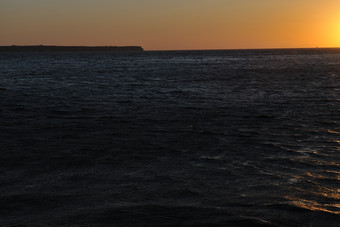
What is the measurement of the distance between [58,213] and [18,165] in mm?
4092

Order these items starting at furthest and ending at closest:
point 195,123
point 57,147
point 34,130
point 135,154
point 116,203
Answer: point 195,123, point 34,130, point 57,147, point 135,154, point 116,203

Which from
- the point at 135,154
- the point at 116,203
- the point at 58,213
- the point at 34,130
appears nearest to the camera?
the point at 58,213

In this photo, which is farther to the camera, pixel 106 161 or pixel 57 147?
pixel 57 147

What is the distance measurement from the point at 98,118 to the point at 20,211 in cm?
1159

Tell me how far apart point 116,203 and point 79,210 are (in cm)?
76

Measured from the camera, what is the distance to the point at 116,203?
7.70m

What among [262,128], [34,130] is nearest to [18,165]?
[34,130]

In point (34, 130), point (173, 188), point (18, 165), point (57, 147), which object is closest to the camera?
point (173, 188)

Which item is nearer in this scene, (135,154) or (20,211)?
(20,211)

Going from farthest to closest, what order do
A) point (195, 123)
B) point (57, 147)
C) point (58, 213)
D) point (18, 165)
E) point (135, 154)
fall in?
point (195, 123) → point (57, 147) → point (135, 154) → point (18, 165) → point (58, 213)

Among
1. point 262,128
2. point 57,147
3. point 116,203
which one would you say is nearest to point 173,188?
point 116,203

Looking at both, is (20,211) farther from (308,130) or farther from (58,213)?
(308,130)

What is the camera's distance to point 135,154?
11.9 metres

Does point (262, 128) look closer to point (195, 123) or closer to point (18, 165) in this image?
point (195, 123)
